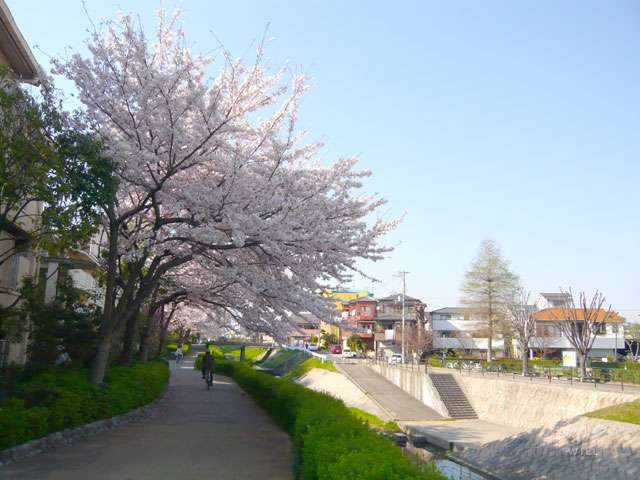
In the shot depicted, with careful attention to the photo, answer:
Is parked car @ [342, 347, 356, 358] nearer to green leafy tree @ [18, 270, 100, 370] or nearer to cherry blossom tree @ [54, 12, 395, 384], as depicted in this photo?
green leafy tree @ [18, 270, 100, 370]

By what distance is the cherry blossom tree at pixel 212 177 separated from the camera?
13.2m

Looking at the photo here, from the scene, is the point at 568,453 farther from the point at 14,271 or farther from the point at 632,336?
the point at 632,336

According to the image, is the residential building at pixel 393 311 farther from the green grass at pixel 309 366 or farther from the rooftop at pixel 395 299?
the green grass at pixel 309 366

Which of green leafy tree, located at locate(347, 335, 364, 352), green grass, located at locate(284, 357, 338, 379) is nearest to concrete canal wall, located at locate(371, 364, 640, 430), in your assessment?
green grass, located at locate(284, 357, 338, 379)

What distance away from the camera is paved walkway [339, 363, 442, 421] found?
106ft

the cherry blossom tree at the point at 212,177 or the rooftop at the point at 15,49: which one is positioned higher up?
the rooftop at the point at 15,49

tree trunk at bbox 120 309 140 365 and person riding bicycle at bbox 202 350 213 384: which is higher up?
tree trunk at bbox 120 309 140 365

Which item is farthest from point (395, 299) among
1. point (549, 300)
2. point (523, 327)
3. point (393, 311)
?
point (523, 327)

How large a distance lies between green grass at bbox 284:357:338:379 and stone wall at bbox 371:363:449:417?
341 centimetres

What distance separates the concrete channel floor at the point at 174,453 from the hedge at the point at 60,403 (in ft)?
1.55

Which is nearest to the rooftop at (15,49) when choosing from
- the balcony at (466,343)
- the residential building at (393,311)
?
the balcony at (466,343)

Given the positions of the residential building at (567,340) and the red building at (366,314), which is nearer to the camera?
the residential building at (567,340)

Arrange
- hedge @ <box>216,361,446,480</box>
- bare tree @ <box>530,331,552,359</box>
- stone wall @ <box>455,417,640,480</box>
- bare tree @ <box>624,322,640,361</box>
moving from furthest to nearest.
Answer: bare tree @ <box>624,322,640,361</box>, bare tree @ <box>530,331,552,359</box>, stone wall @ <box>455,417,640,480</box>, hedge @ <box>216,361,446,480</box>

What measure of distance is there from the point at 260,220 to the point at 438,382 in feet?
82.0
